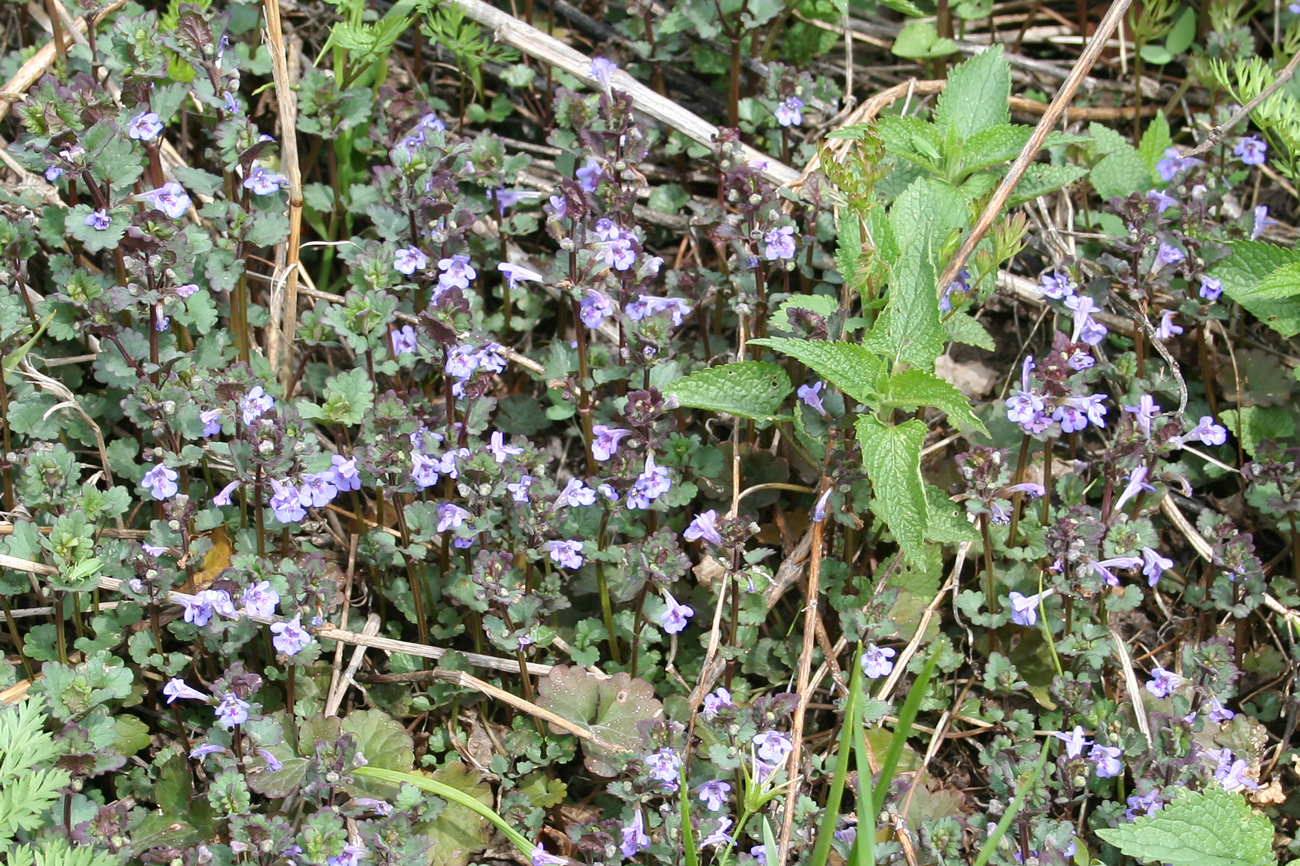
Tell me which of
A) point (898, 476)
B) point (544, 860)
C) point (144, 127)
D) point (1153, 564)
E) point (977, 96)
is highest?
point (144, 127)

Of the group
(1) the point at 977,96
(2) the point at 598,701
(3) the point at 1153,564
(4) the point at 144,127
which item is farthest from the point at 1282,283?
(4) the point at 144,127

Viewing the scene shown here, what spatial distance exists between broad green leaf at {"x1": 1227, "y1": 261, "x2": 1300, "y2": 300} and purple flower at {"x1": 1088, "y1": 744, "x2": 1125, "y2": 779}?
154 cm

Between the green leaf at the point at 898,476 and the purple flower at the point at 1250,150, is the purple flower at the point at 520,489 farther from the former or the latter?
the purple flower at the point at 1250,150

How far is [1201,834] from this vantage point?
333 centimetres

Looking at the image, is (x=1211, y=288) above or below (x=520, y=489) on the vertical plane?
above

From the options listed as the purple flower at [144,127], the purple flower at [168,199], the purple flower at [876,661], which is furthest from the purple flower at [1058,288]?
the purple flower at [144,127]

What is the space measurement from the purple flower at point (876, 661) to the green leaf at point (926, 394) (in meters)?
0.71

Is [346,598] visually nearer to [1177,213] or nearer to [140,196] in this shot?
[140,196]

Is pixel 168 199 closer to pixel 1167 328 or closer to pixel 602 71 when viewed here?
pixel 602 71

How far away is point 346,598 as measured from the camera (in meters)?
3.90

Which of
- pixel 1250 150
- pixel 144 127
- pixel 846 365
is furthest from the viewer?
pixel 1250 150

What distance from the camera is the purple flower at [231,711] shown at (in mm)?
3209

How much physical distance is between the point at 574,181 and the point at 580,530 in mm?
1110

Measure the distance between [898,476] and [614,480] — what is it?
0.83 meters
